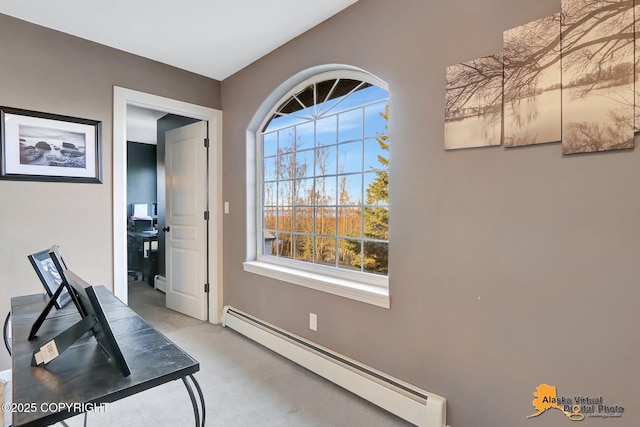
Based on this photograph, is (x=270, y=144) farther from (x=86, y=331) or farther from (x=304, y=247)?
(x=86, y=331)

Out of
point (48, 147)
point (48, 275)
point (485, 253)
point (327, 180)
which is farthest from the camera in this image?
point (327, 180)

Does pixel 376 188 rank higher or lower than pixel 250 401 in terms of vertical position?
higher

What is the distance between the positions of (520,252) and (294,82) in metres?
2.07

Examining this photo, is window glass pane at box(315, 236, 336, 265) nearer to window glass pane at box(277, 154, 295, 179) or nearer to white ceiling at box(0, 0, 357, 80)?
window glass pane at box(277, 154, 295, 179)

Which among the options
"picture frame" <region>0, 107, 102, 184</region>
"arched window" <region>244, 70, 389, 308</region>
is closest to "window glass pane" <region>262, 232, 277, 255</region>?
"arched window" <region>244, 70, 389, 308</region>

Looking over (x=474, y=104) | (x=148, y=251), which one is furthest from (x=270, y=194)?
(x=148, y=251)

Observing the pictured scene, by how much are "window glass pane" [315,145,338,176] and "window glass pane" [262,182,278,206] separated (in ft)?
1.86

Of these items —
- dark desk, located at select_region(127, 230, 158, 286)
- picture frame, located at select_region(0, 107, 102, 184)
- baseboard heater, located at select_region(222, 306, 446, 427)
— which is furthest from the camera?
dark desk, located at select_region(127, 230, 158, 286)

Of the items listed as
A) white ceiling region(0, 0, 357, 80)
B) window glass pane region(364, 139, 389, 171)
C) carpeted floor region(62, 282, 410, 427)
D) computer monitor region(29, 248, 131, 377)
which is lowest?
carpeted floor region(62, 282, 410, 427)

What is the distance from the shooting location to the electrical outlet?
229cm

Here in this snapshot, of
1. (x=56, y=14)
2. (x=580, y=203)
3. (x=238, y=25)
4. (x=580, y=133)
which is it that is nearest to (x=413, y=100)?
(x=580, y=133)

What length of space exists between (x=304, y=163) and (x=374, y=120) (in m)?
0.75

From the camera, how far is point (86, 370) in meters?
0.95

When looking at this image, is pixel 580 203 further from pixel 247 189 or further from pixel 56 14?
pixel 56 14
